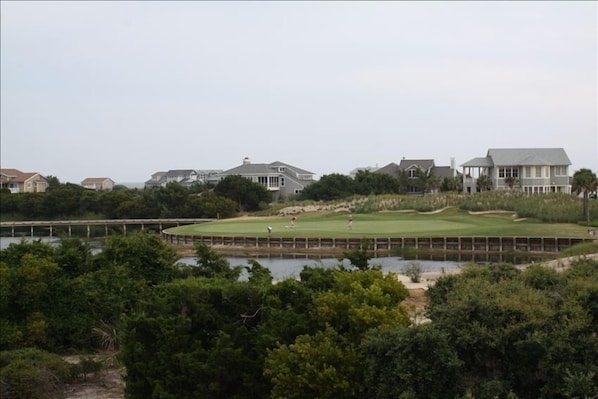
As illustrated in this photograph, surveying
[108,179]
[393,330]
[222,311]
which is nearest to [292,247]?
[222,311]

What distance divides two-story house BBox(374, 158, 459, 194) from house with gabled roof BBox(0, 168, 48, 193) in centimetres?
5776

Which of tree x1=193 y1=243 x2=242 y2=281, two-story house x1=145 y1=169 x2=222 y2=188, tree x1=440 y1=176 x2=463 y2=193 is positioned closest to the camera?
tree x1=193 y1=243 x2=242 y2=281

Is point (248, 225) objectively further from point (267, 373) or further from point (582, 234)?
point (267, 373)

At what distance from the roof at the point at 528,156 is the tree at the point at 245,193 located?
2773cm

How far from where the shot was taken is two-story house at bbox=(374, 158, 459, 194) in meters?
102

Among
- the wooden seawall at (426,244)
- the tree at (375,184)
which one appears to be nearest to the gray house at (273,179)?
the tree at (375,184)

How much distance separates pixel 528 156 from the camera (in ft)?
259

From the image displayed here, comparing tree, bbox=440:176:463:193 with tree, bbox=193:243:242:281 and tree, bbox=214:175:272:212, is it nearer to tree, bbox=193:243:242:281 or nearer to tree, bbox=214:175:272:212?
tree, bbox=214:175:272:212

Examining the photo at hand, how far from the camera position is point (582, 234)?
1895 inches

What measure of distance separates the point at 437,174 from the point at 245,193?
37293mm

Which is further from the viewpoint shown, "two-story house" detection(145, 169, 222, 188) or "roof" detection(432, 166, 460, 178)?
"two-story house" detection(145, 169, 222, 188)

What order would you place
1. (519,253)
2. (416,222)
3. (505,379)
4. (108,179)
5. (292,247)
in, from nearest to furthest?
(505,379) → (519,253) → (292,247) → (416,222) → (108,179)

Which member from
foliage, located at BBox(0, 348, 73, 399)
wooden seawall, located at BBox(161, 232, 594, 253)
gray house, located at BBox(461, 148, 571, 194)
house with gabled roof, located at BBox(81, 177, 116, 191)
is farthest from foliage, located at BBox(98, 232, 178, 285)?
house with gabled roof, located at BBox(81, 177, 116, 191)

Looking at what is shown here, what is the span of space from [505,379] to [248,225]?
54.1m
